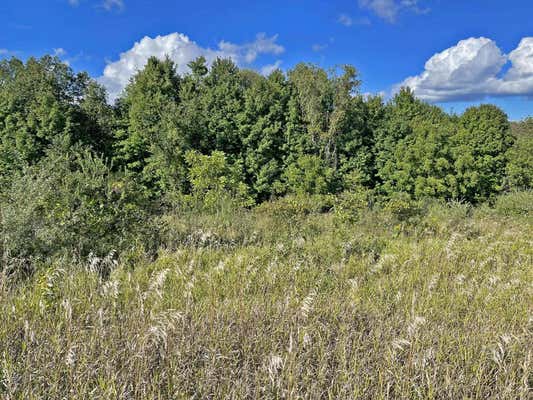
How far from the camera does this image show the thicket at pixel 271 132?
14.0m

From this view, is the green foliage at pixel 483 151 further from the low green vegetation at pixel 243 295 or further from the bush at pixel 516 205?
the low green vegetation at pixel 243 295

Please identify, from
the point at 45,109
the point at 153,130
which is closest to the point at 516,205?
the point at 153,130

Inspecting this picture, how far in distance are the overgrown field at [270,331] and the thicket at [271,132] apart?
9.08m

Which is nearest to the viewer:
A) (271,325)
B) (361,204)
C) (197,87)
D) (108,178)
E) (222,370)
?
(222,370)

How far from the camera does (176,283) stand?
3299 millimetres

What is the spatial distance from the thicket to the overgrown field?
9.08m

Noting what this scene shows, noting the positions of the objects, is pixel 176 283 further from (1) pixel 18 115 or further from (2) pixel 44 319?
(1) pixel 18 115

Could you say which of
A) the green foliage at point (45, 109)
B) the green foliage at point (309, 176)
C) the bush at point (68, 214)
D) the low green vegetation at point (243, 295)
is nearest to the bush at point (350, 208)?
the low green vegetation at point (243, 295)

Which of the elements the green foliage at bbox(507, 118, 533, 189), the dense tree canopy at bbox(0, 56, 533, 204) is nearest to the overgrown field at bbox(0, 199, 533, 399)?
the dense tree canopy at bbox(0, 56, 533, 204)

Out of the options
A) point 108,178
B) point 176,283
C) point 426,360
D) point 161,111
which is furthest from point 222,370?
point 161,111

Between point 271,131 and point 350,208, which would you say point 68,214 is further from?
point 271,131

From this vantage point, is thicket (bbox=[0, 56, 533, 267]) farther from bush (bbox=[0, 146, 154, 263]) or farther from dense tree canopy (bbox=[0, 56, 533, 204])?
bush (bbox=[0, 146, 154, 263])

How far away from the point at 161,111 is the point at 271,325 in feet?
48.8

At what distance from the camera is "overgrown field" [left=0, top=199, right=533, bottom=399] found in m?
1.85
